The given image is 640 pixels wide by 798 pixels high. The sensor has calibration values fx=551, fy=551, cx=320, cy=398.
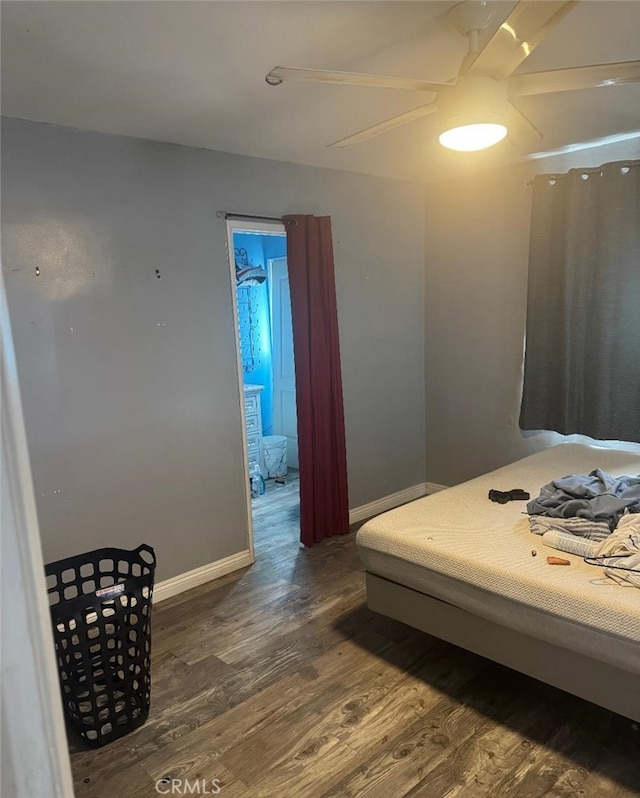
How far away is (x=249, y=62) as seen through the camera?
1906 mm

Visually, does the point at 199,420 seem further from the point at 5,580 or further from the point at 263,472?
the point at 5,580

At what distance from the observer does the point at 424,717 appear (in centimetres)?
205

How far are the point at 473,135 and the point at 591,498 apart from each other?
1482mm

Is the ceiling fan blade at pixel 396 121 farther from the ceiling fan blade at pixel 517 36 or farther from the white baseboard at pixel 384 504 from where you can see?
the white baseboard at pixel 384 504

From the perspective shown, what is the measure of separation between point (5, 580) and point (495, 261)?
3750mm

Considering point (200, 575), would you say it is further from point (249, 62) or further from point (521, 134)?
point (521, 134)

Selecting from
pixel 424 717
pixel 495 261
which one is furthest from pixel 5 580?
pixel 495 261

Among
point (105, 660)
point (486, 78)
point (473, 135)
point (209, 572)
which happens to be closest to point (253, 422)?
point (209, 572)

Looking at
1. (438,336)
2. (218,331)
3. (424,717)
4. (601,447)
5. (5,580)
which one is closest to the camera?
(5,580)

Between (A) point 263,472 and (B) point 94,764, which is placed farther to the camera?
(A) point 263,472

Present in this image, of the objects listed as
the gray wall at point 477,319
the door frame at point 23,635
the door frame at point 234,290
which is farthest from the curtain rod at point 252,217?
the door frame at point 23,635

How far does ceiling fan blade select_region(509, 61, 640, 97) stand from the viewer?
1507 millimetres

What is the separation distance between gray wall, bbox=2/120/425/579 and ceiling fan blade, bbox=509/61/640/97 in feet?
5.84

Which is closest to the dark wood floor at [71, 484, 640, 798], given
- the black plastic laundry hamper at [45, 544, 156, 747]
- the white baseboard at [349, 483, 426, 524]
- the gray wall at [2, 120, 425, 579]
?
the black plastic laundry hamper at [45, 544, 156, 747]
